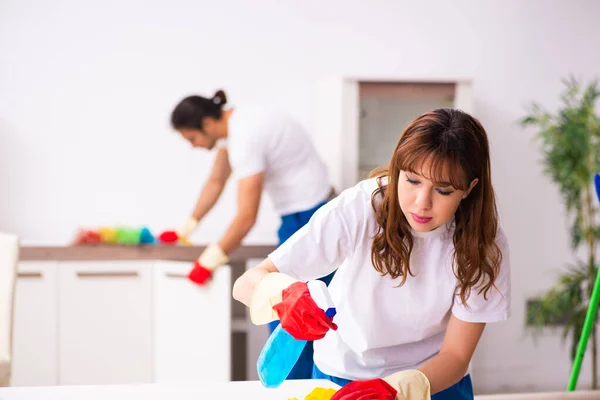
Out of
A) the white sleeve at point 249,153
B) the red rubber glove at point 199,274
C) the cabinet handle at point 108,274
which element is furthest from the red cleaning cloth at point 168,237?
the white sleeve at point 249,153

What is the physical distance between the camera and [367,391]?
1.20 m

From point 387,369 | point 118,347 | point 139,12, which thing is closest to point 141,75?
point 139,12

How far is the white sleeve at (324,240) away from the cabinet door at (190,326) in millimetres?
1374

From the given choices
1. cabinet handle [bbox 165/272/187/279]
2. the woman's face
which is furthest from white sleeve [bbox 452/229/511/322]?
cabinet handle [bbox 165/272/187/279]

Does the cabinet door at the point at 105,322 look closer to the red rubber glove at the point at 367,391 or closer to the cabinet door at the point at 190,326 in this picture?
the cabinet door at the point at 190,326

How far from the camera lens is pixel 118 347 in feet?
9.87

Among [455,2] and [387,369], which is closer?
[387,369]

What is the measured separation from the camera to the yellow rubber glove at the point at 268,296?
1294 millimetres

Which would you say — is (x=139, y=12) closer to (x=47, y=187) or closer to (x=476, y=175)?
(x=47, y=187)

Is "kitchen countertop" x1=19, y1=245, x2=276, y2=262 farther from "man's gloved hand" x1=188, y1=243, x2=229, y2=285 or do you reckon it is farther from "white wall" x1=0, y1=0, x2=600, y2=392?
"white wall" x1=0, y1=0, x2=600, y2=392

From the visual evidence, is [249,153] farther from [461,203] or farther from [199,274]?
[461,203]

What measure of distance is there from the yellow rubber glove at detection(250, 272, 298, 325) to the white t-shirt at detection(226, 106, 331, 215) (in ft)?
4.31

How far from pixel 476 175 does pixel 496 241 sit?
19 cm

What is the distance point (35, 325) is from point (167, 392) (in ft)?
5.89
